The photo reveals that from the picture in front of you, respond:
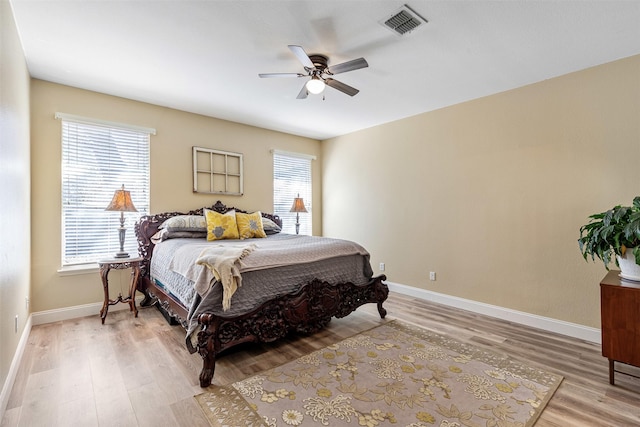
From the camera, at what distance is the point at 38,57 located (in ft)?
9.04

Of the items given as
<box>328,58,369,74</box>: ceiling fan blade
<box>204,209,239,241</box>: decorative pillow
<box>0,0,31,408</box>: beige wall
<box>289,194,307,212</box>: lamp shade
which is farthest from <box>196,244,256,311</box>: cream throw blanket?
<box>289,194,307,212</box>: lamp shade

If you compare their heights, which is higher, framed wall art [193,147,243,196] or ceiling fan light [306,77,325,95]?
ceiling fan light [306,77,325,95]

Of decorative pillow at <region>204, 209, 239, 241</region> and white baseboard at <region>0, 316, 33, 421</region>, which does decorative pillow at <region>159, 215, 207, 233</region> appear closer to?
decorative pillow at <region>204, 209, 239, 241</region>

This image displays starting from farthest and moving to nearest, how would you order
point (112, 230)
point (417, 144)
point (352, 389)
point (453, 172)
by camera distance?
point (417, 144), point (453, 172), point (112, 230), point (352, 389)

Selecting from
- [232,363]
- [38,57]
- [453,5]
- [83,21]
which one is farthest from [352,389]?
[38,57]

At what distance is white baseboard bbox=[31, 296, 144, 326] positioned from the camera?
3.15 m

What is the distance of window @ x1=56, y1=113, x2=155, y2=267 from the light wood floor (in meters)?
0.84

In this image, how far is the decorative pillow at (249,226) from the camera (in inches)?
156

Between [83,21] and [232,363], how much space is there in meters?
2.86

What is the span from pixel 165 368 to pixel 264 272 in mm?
1028

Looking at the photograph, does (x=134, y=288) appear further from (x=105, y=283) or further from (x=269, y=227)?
→ (x=269, y=227)

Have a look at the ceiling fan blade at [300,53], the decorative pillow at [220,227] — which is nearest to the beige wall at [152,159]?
the decorative pillow at [220,227]

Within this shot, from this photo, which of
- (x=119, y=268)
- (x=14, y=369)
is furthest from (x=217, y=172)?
(x=14, y=369)

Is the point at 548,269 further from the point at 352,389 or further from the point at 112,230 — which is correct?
the point at 112,230
